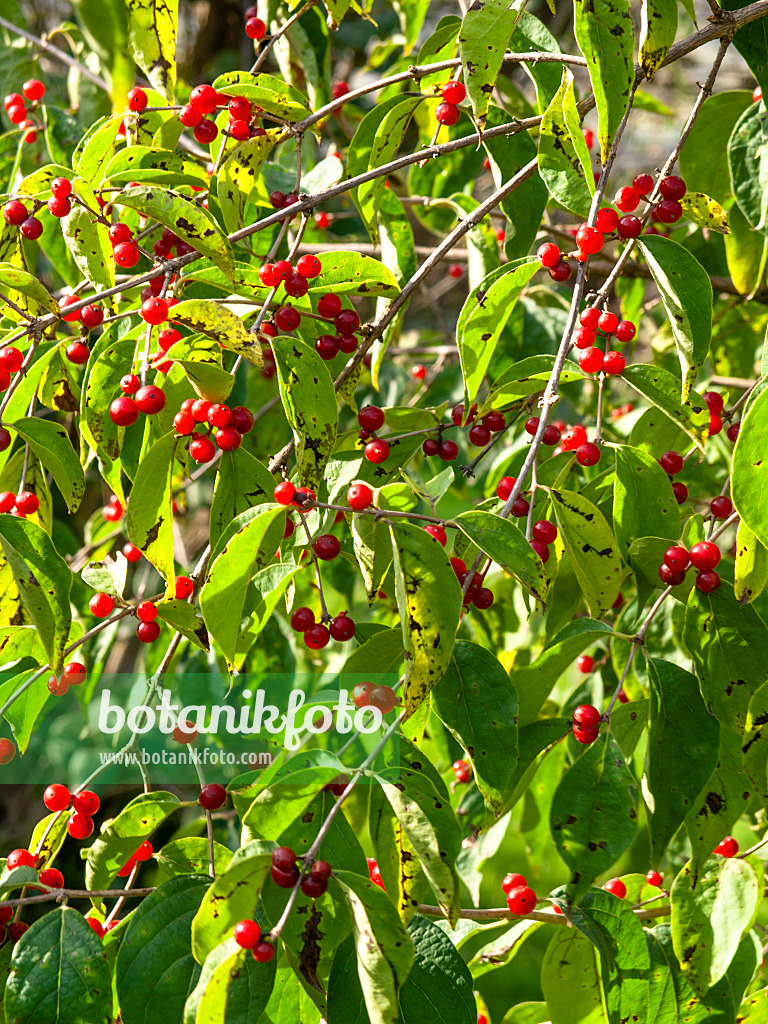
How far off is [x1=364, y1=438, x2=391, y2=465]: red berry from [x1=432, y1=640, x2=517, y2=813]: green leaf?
1.00 feet

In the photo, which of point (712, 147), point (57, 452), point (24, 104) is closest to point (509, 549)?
point (57, 452)

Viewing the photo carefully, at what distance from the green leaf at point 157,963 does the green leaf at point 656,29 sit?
1099 mm

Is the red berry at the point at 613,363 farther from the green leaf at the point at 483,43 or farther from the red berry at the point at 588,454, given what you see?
the green leaf at the point at 483,43

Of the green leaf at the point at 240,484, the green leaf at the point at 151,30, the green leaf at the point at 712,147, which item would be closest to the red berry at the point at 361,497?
the green leaf at the point at 240,484

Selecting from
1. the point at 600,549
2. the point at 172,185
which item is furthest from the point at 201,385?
the point at 600,549

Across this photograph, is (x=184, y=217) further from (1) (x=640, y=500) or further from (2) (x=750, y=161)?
(2) (x=750, y=161)

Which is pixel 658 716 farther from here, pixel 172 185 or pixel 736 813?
pixel 172 185

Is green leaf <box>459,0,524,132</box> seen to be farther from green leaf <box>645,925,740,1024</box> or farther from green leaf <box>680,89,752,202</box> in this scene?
green leaf <box>645,925,740,1024</box>

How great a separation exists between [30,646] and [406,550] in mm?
641

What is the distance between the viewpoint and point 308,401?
41.4 inches

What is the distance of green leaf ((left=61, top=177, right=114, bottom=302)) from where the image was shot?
1132mm

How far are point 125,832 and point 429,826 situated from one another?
428 millimetres

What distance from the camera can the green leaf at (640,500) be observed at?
1.18 meters

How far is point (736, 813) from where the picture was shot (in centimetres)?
119
